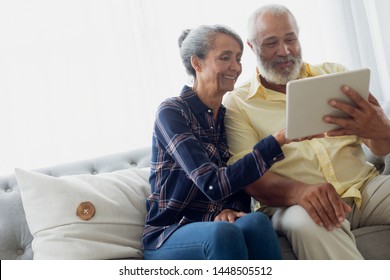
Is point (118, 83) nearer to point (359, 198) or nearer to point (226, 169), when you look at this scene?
point (226, 169)

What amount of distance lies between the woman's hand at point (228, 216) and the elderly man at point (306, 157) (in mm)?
135

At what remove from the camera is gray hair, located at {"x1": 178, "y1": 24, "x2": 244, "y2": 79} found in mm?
1550

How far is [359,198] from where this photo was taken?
154 centimetres

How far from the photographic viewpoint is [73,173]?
175cm

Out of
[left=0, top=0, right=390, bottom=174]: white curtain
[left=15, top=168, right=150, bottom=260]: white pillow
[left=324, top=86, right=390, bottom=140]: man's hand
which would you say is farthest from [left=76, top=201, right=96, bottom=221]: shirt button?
[left=324, top=86, right=390, bottom=140]: man's hand

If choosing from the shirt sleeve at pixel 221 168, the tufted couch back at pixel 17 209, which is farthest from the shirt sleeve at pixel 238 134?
the tufted couch back at pixel 17 209

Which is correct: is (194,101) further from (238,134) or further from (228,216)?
(228,216)

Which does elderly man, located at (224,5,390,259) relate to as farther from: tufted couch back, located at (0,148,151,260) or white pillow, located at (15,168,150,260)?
tufted couch back, located at (0,148,151,260)

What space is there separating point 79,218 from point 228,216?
1.47ft

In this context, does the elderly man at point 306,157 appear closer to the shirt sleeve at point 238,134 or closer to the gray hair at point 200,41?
the shirt sleeve at point 238,134

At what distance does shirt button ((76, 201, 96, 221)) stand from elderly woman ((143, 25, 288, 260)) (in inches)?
6.8

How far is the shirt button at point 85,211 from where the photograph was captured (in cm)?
148

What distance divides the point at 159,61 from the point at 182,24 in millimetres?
210

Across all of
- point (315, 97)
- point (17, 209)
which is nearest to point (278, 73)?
point (315, 97)
